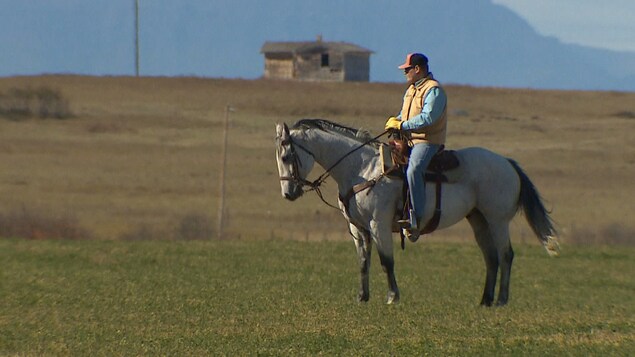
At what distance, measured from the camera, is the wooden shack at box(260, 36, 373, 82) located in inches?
3738

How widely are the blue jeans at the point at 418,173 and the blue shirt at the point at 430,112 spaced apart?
11.1 inches

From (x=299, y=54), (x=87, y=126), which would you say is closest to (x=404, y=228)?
(x=87, y=126)

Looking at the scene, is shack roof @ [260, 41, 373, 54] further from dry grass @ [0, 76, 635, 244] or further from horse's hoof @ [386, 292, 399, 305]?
horse's hoof @ [386, 292, 399, 305]

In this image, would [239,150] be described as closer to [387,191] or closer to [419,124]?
[387,191]

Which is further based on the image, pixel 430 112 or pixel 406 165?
pixel 406 165

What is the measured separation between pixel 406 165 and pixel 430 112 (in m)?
0.71

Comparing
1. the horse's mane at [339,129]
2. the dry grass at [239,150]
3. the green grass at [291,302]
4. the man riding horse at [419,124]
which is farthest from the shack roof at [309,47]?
the man riding horse at [419,124]

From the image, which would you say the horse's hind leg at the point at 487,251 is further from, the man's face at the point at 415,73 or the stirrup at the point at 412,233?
the man's face at the point at 415,73

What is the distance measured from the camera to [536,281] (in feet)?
80.0

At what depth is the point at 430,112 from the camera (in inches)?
611

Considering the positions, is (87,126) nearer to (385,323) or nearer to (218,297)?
(218,297)

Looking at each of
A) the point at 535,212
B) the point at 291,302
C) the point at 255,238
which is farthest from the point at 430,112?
the point at 255,238

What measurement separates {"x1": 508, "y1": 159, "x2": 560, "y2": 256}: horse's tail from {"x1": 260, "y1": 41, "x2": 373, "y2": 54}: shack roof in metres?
78.5

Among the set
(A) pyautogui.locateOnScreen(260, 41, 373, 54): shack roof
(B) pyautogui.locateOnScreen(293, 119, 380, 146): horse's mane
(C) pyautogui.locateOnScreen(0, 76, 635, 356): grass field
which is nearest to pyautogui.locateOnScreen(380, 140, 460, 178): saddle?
(B) pyautogui.locateOnScreen(293, 119, 380, 146): horse's mane
